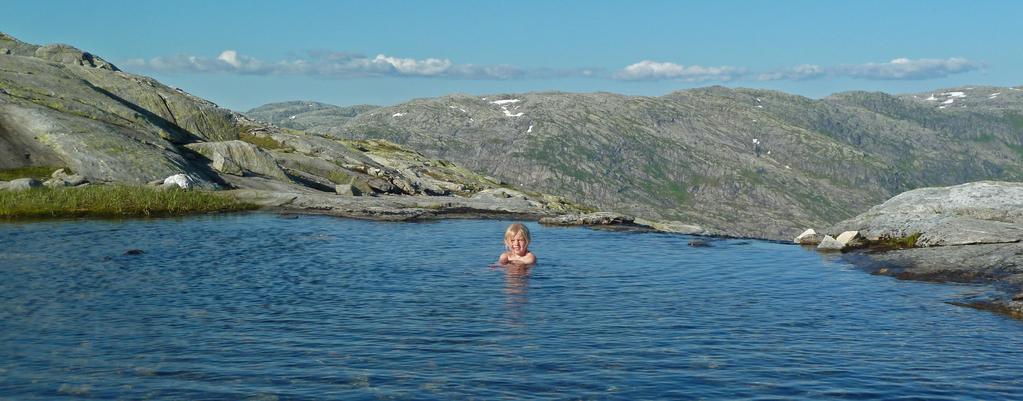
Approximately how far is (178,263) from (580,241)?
18.1 m

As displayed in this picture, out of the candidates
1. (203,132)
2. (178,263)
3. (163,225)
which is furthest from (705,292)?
(203,132)

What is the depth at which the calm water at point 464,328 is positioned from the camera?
48.1 feet

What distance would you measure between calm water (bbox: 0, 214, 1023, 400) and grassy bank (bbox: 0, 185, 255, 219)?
6567 mm

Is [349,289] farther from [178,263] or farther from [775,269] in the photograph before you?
[775,269]

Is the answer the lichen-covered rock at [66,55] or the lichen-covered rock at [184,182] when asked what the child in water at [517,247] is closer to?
the lichen-covered rock at [184,182]

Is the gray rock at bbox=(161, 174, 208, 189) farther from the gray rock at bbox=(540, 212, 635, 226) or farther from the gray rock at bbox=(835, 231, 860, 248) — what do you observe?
the gray rock at bbox=(835, 231, 860, 248)

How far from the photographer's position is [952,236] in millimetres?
34062

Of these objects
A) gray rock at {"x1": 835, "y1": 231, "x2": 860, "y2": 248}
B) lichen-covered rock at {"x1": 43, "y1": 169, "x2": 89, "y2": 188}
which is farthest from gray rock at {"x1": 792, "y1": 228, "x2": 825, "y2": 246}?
lichen-covered rock at {"x1": 43, "y1": 169, "x2": 89, "y2": 188}

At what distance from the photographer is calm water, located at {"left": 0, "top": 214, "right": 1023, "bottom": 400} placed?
14.7 meters

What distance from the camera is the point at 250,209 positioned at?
47531 mm

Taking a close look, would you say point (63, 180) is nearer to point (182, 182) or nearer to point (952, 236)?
point (182, 182)

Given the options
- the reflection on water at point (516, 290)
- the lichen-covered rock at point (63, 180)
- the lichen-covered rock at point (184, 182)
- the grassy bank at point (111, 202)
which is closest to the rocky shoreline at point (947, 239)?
the reflection on water at point (516, 290)

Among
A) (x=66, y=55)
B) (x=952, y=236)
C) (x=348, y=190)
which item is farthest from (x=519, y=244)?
(x=66, y=55)

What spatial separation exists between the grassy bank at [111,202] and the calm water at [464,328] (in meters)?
6.57
